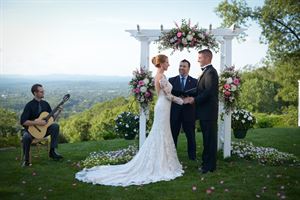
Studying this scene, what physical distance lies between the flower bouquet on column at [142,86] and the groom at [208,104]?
1042mm

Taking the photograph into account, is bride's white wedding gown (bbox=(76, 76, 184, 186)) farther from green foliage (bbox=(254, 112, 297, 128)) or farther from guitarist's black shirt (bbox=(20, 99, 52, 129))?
green foliage (bbox=(254, 112, 297, 128))

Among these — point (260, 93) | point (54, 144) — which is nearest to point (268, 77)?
point (260, 93)

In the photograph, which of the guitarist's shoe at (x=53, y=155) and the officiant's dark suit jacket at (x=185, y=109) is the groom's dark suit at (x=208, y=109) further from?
the guitarist's shoe at (x=53, y=155)

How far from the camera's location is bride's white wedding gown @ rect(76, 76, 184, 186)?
5.68 metres

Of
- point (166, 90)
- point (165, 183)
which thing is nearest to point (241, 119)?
point (166, 90)

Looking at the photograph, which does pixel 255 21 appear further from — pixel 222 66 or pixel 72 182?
pixel 72 182

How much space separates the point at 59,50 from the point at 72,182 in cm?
2590

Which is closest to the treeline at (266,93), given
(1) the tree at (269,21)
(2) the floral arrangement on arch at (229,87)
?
(1) the tree at (269,21)

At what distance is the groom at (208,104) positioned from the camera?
237 inches

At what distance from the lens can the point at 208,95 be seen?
5996 mm

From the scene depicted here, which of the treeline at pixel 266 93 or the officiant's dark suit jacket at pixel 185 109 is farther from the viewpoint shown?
the treeline at pixel 266 93

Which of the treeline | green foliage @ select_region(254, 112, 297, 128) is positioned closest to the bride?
green foliage @ select_region(254, 112, 297, 128)

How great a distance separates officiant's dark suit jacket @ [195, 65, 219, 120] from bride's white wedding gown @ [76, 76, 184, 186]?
382mm

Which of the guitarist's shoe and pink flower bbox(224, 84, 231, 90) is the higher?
pink flower bbox(224, 84, 231, 90)
